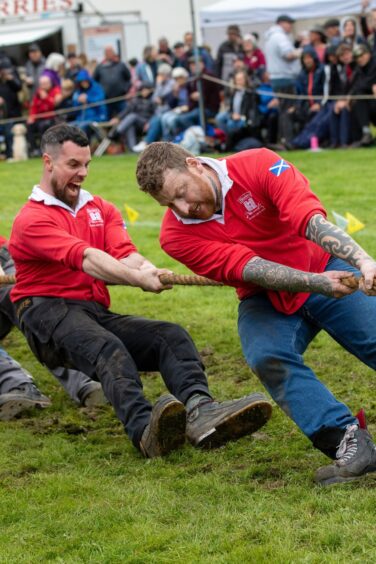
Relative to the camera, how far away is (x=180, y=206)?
446 centimetres

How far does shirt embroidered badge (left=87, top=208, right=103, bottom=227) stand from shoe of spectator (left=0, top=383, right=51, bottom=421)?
1.08 meters

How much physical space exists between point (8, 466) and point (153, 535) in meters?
1.32

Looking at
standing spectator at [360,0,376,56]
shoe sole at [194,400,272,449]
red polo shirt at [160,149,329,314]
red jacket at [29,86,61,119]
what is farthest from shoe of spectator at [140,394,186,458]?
red jacket at [29,86,61,119]

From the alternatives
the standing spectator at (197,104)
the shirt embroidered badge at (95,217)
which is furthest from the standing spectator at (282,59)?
the shirt embroidered badge at (95,217)

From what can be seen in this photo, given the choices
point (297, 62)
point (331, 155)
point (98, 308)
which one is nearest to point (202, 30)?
point (297, 62)

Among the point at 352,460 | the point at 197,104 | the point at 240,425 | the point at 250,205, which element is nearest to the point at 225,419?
the point at 240,425

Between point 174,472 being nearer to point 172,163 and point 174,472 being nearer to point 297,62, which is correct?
point 172,163

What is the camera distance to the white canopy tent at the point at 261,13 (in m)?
19.2

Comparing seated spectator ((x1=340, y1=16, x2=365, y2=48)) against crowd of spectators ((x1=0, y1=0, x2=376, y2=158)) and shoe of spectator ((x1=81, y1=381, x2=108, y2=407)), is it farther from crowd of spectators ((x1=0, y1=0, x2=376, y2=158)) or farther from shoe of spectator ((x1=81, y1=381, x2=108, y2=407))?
shoe of spectator ((x1=81, y1=381, x2=108, y2=407))

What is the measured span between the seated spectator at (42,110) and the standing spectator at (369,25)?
6147 mm

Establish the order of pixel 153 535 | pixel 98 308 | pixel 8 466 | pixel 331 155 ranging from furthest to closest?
pixel 331 155
pixel 98 308
pixel 8 466
pixel 153 535

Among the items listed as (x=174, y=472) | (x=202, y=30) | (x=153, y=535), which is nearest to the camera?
(x=153, y=535)

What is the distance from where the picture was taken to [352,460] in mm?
4281

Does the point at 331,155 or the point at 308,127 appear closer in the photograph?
the point at 331,155
